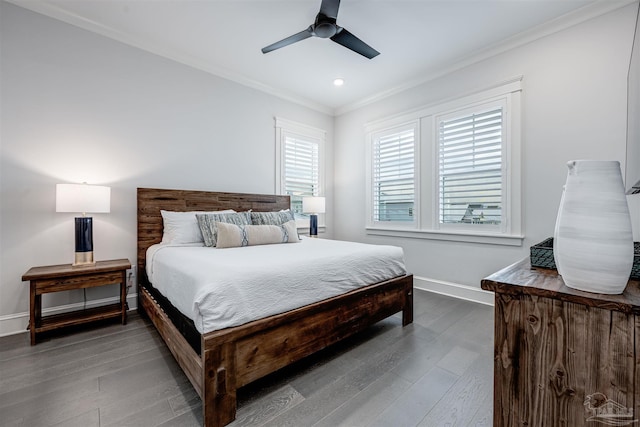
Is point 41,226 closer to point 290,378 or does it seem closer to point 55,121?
point 55,121

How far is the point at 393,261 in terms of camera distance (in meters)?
2.56

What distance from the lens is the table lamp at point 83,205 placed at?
7.75 ft

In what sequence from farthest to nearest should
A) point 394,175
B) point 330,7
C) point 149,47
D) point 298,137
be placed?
point 298,137 → point 394,175 → point 149,47 → point 330,7

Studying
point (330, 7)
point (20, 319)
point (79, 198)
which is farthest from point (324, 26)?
point (20, 319)

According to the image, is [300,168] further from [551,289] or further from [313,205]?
[551,289]

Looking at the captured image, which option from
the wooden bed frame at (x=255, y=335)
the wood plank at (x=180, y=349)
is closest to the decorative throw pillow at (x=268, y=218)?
the wooden bed frame at (x=255, y=335)

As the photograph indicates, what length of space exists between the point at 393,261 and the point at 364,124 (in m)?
2.76

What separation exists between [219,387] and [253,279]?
550 millimetres

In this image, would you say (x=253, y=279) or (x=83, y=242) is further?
(x=83, y=242)

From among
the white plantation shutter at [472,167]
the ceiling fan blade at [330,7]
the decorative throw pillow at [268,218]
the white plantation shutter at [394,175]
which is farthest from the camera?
the white plantation shutter at [394,175]

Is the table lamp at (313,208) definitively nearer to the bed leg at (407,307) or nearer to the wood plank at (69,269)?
the bed leg at (407,307)

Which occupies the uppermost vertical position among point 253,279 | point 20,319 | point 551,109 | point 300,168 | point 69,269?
point 551,109

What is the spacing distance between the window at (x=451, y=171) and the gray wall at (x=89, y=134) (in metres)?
2.23

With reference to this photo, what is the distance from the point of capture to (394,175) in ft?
13.5
